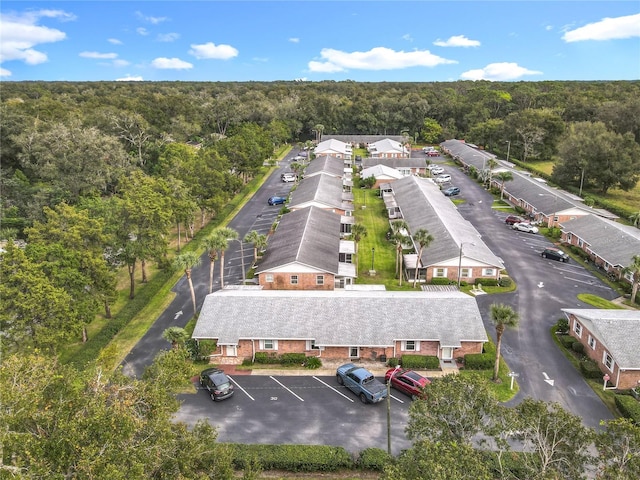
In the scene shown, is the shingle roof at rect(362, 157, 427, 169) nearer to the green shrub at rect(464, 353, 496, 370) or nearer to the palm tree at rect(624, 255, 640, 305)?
the palm tree at rect(624, 255, 640, 305)

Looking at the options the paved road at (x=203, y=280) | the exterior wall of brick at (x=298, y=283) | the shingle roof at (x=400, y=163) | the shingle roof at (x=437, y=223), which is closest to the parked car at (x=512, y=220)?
the shingle roof at (x=437, y=223)

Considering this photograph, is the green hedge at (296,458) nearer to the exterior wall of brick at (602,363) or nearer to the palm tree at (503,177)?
the exterior wall of brick at (602,363)

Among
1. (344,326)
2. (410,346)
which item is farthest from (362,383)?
(410,346)

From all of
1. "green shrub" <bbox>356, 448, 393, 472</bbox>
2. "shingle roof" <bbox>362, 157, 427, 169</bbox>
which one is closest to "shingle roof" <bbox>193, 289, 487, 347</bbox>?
"green shrub" <bbox>356, 448, 393, 472</bbox>

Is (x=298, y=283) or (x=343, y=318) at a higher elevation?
(x=343, y=318)

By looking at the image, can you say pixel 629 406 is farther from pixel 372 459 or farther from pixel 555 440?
pixel 372 459
